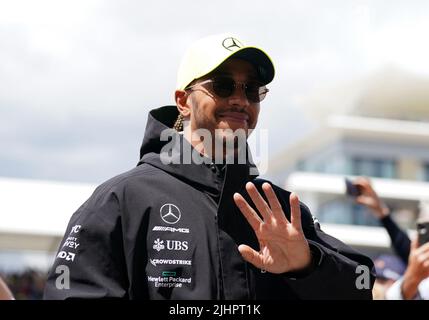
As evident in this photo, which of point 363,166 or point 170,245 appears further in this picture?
point 363,166

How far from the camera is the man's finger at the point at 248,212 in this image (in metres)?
3.09

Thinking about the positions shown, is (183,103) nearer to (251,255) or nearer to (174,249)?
(174,249)

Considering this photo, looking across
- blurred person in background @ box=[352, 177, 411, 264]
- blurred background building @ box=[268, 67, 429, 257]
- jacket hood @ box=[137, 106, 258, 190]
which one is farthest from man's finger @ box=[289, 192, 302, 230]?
blurred background building @ box=[268, 67, 429, 257]

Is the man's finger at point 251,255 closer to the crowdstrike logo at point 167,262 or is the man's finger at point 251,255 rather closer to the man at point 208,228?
the man at point 208,228

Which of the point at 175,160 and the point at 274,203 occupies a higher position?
the point at 175,160

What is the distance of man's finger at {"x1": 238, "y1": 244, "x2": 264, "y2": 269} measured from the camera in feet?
10.1

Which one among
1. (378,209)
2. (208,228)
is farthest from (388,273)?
(208,228)

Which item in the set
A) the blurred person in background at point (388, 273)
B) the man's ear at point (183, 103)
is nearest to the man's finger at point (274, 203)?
the man's ear at point (183, 103)

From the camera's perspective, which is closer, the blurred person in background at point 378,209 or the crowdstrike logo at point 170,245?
the crowdstrike logo at point 170,245

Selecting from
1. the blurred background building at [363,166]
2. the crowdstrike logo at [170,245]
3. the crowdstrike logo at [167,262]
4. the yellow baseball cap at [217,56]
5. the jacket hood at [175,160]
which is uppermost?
the blurred background building at [363,166]

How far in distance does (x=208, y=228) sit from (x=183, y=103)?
0.66m

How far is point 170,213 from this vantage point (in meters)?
3.27

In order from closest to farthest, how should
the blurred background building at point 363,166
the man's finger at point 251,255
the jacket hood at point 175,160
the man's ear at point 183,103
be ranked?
the man's finger at point 251,255
the jacket hood at point 175,160
the man's ear at point 183,103
the blurred background building at point 363,166

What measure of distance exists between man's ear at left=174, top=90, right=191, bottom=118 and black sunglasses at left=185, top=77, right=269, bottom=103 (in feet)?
0.49
